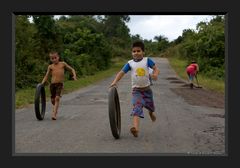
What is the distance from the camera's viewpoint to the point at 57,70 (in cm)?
994

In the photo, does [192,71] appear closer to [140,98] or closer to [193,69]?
[193,69]

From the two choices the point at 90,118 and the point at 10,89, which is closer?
the point at 10,89

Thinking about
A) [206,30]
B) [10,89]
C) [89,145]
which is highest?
[206,30]

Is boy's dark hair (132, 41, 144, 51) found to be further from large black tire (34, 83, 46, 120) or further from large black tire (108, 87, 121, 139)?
large black tire (34, 83, 46, 120)

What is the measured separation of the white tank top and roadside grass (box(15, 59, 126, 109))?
192 inches

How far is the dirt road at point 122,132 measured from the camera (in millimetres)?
6062

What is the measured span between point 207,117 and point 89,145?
4.33 meters

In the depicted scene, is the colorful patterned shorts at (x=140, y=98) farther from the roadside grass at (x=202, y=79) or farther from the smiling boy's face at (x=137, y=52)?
the roadside grass at (x=202, y=79)

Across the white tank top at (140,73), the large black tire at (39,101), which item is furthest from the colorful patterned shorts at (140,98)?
the large black tire at (39,101)

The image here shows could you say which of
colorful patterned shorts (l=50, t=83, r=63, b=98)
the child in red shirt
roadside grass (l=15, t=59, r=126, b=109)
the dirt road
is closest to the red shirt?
the child in red shirt

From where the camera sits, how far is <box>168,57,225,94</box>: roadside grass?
1834 cm

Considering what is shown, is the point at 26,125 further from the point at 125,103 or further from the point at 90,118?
the point at 125,103

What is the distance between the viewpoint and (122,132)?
7.86 meters

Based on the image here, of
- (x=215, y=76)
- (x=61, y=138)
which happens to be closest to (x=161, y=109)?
(x=61, y=138)
